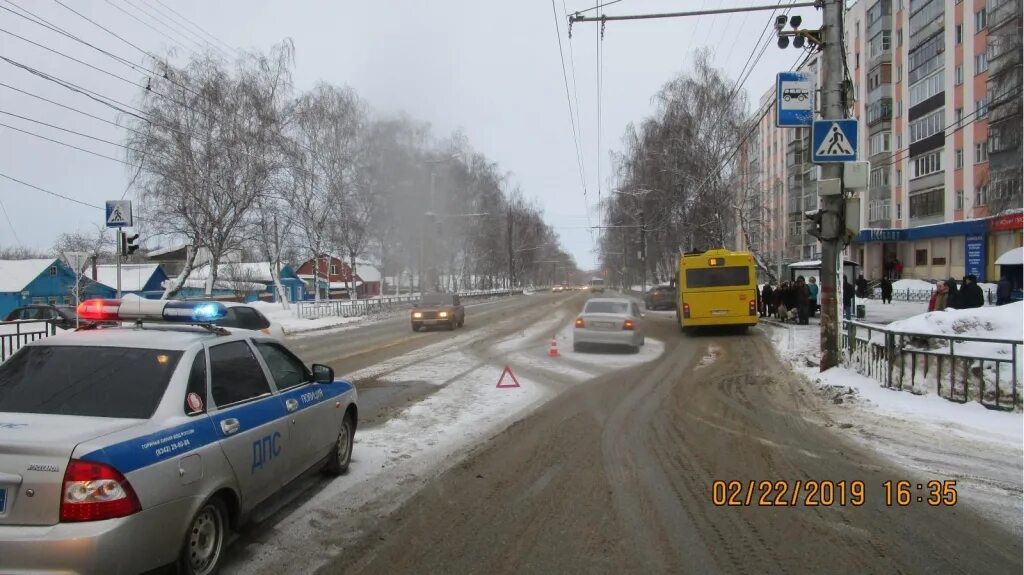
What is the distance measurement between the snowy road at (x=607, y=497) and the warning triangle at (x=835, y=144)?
13.9ft

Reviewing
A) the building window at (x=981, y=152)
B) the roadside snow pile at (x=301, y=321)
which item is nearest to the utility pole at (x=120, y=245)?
the roadside snow pile at (x=301, y=321)

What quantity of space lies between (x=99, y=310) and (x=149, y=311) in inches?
16.6

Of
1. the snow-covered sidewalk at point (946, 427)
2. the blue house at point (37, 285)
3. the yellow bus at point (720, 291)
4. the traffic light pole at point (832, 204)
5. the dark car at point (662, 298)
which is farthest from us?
the blue house at point (37, 285)

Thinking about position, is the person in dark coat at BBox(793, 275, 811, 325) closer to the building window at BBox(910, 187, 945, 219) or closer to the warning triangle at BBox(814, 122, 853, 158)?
the warning triangle at BBox(814, 122, 853, 158)

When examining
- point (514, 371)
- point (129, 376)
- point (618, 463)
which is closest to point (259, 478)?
point (129, 376)

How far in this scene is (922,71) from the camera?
142 ft

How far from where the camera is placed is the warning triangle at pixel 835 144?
38.5 feet

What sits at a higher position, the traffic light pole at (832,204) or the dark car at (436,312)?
the traffic light pole at (832,204)

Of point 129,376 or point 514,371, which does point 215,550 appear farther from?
point 514,371

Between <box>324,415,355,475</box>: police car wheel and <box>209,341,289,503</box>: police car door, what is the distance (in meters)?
1.20

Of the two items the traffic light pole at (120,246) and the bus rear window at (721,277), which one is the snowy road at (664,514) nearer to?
the traffic light pole at (120,246)

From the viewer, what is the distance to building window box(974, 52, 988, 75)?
119 feet

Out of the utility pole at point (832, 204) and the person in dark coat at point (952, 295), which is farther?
the person in dark coat at point (952, 295)
